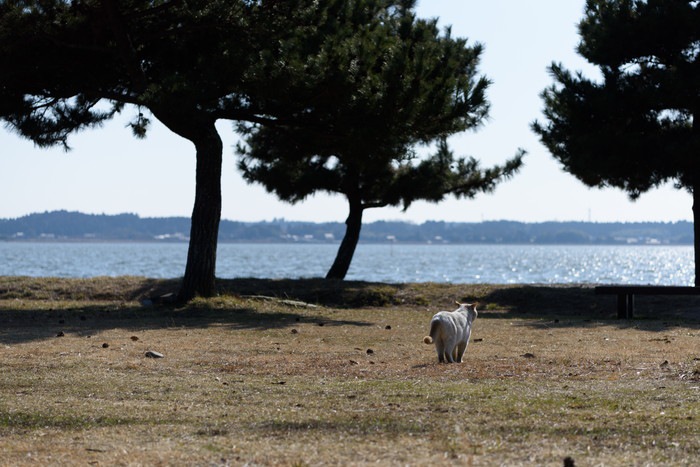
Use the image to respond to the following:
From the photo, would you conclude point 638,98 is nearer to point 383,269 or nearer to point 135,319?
point 135,319

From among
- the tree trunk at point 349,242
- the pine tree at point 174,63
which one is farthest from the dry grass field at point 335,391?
the tree trunk at point 349,242

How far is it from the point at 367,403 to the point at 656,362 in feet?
14.2

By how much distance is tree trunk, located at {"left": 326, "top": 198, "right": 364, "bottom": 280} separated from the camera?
2761 centimetres

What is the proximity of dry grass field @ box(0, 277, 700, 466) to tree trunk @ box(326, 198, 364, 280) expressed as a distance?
35.7ft

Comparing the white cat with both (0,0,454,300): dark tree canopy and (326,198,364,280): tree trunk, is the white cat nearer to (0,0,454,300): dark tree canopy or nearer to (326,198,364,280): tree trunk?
(0,0,454,300): dark tree canopy

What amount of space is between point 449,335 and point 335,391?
2357 mm

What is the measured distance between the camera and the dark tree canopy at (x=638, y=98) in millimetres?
23078

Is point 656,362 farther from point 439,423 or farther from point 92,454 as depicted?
point 92,454

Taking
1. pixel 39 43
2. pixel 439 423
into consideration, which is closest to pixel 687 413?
pixel 439 423

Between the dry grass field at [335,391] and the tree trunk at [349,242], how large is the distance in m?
10.9

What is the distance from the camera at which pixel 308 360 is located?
34.2 ft

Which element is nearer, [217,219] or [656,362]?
[656,362]

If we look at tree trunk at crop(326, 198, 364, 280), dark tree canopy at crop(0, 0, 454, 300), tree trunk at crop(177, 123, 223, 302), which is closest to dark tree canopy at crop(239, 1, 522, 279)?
dark tree canopy at crop(0, 0, 454, 300)

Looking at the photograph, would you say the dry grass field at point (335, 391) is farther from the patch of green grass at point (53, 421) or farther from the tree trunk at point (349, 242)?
the tree trunk at point (349, 242)
